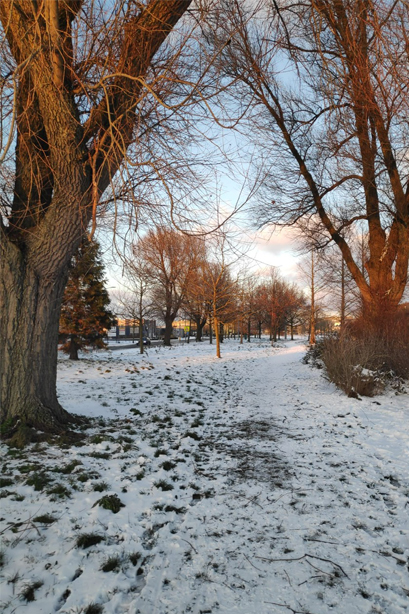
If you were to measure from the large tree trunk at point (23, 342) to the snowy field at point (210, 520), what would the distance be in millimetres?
676

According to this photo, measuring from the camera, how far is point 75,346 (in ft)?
46.6

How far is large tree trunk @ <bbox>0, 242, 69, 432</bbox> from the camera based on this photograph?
4391 millimetres

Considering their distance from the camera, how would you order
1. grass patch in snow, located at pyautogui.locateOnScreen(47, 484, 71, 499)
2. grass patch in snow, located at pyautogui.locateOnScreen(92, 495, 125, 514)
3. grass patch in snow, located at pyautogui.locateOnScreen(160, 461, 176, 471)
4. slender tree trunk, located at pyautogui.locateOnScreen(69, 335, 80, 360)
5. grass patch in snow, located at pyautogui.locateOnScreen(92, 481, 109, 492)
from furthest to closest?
slender tree trunk, located at pyautogui.locateOnScreen(69, 335, 80, 360) < grass patch in snow, located at pyautogui.locateOnScreen(160, 461, 176, 471) < grass patch in snow, located at pyautogui.locateOnScreen(92, 481, 109, 492) < grass patch in snow, located at pyautogui.locateOnScreen(47, 484, 71, 499) < grass patch in snow, located at pyautogui.locateOnScreen(92, 495, 125, 514)

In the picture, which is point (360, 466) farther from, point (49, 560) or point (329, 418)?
point (49, 560)

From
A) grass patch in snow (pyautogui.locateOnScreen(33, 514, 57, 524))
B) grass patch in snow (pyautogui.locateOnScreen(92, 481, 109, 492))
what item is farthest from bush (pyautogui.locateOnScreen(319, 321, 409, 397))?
grass patch in snow (pyautogui.locateOnScreen(33, 514, 57, 524))

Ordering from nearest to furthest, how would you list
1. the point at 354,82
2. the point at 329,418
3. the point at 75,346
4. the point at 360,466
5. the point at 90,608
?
1. the point at 90,608
2. the point at 354,82
3. the point at 360,466
4. the point at 329,418
5. the point at 75,346

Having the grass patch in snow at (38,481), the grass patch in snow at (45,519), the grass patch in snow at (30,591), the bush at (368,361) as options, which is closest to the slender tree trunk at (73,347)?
the bush at (368,361)

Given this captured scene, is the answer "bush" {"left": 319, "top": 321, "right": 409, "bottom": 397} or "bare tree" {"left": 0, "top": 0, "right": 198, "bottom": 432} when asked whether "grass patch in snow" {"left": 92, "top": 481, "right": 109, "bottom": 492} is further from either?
"bush" {"left": 319, "top": 321, "right": 409, "bottom": 397}

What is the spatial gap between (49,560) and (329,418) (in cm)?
500

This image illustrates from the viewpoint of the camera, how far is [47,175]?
464 cm

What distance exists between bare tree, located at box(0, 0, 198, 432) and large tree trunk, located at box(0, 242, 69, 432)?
1cm

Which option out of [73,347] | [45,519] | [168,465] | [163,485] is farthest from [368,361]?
[73,347]

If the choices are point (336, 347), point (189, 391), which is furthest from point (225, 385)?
point (336, 347)

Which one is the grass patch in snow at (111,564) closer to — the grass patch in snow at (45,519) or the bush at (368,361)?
the grass patch in snow at (45,519)
